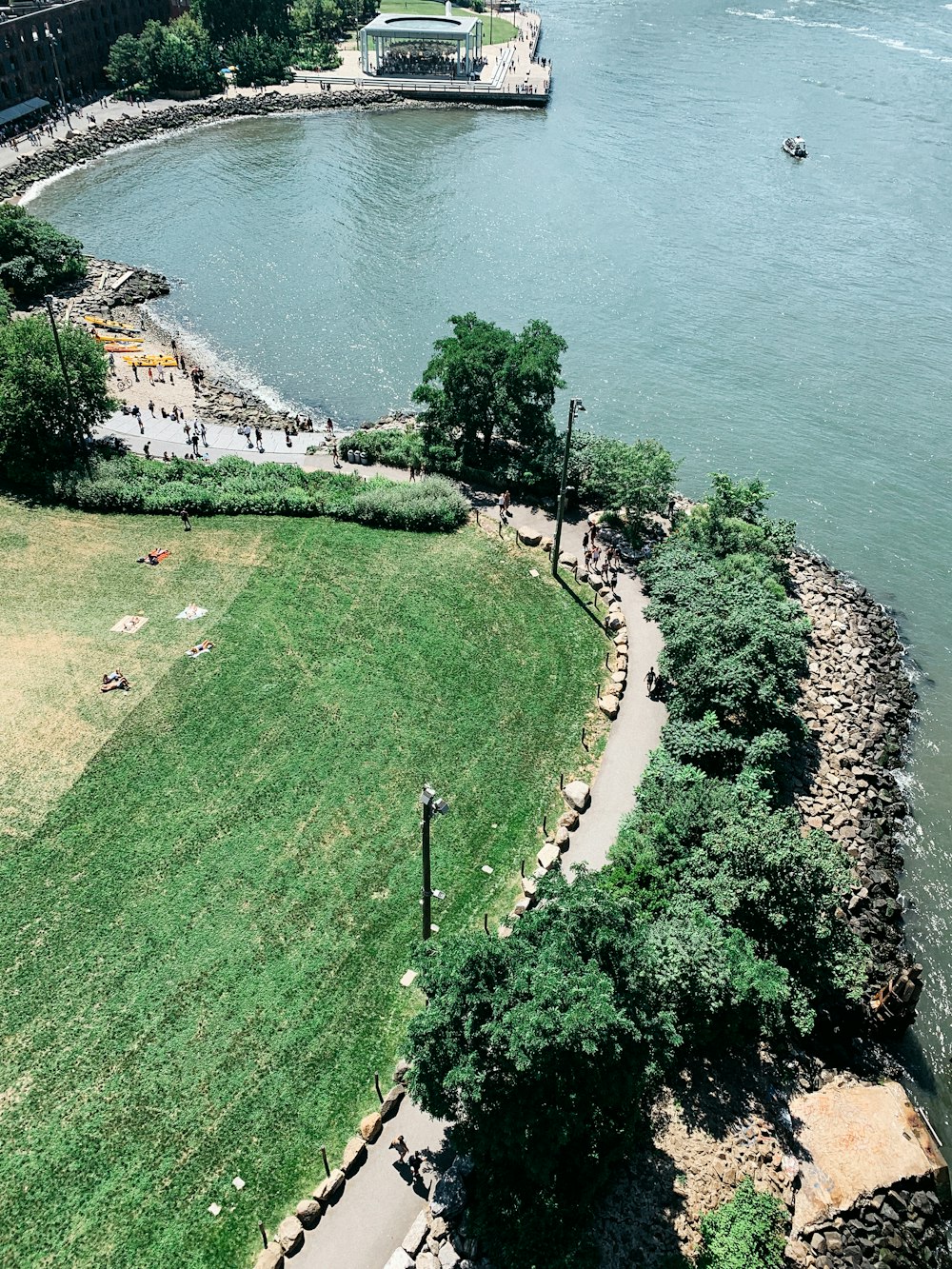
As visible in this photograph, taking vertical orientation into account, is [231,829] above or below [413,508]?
below

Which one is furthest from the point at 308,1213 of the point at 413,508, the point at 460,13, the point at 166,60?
the point at 460,13

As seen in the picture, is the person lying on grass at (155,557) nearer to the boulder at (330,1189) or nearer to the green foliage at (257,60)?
the boulder at (330,1189)

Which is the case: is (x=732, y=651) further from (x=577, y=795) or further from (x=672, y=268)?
(x=672, y=268)

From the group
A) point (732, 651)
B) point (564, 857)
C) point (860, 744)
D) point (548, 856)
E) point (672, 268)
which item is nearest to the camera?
point (548, 856)

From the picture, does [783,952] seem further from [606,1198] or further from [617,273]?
[617,273]

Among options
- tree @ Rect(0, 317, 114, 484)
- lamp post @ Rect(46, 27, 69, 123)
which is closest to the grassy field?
tree @ Rect(0, 317, 114, 484)

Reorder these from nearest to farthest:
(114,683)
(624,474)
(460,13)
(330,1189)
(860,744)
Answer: (330,1189), (114,683), (860,744), (624,474), (460,13)
